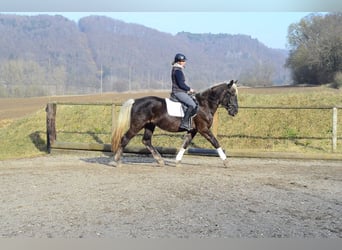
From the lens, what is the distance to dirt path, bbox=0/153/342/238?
16.3 ft

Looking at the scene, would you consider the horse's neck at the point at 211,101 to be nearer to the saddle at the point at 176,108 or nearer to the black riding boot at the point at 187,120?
the saddle at the point at 176,108

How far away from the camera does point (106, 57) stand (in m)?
134

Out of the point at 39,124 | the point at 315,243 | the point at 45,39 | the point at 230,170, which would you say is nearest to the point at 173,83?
the point at 230,170

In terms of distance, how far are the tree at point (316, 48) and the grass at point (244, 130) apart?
20130 millimetres

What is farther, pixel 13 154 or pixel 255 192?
pixel 13 154

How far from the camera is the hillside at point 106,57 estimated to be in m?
78.7

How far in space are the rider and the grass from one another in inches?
113

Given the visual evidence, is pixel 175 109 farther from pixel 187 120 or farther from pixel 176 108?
pixel 187 120

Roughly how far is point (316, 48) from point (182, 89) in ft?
103

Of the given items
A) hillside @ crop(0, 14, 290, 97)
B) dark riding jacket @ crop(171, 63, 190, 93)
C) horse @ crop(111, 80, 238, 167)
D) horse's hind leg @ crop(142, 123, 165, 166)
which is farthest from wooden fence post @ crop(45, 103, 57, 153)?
hillside @ crop(0, 14, 290, 97)

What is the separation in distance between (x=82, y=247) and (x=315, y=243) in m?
2.22

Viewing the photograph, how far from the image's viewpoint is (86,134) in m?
14.6

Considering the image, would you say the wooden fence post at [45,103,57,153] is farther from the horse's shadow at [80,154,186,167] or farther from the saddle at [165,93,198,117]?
the saddle at [165,93,198,117]

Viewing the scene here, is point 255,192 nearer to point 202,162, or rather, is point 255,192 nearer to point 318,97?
point 202,162
